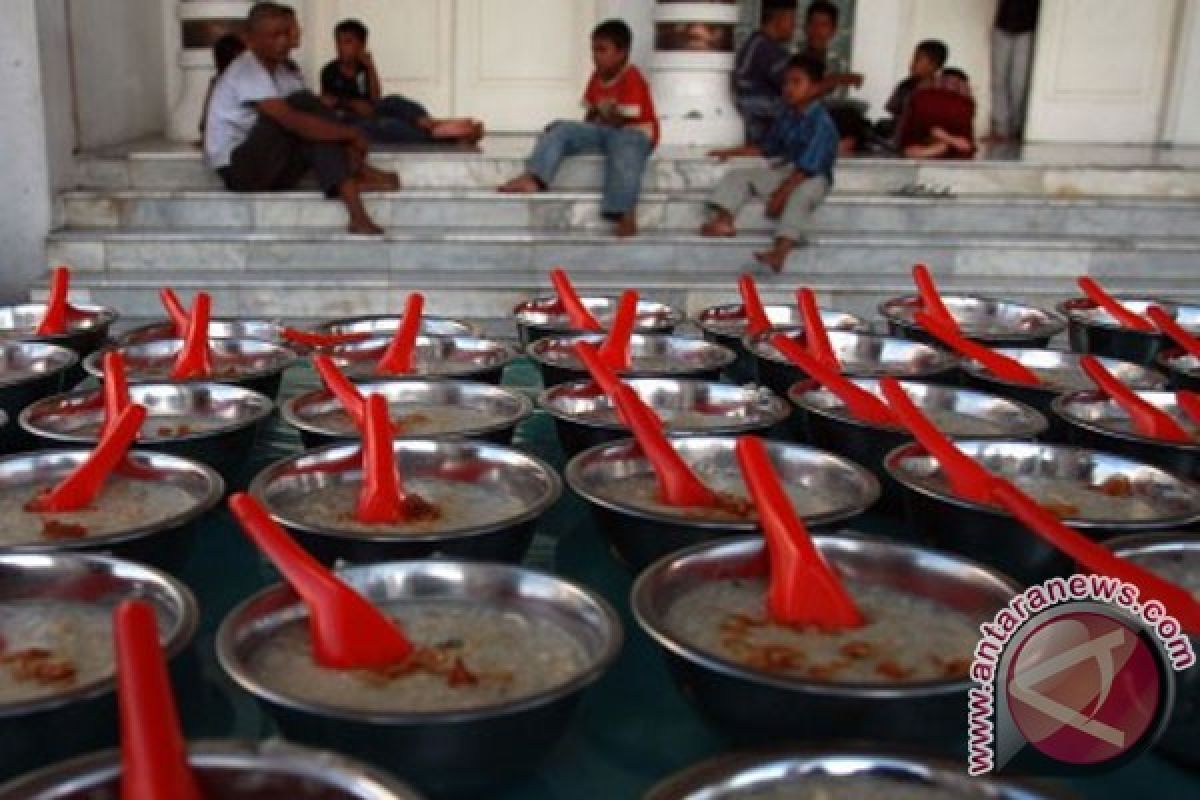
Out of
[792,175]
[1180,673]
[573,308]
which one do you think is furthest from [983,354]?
[792,175]

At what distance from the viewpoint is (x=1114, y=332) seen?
Result: 6.62ft

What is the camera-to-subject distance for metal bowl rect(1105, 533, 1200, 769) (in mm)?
818

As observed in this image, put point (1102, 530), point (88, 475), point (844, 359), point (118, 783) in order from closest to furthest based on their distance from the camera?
point (118, 783) → point (1102, 530) → point (88, 475) → point (844, 359)

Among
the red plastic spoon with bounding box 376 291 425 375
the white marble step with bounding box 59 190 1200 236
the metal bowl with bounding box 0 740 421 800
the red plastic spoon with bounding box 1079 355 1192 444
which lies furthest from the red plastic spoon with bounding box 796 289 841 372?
the white marble step with bounding box 59 190 1200 236

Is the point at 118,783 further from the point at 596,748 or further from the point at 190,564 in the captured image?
the point at 190,564

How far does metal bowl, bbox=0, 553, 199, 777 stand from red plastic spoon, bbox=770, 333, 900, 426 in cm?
84

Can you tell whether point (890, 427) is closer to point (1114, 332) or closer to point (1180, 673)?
point (1180, 673)

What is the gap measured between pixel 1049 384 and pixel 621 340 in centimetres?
64

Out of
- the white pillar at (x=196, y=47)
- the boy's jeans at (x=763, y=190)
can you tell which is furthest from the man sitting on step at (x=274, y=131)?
the boy's jeans at (x=763, y=190)

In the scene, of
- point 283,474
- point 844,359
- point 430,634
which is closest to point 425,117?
point 844,359

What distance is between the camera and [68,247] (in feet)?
13.2

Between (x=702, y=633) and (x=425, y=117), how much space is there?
4.39 meters

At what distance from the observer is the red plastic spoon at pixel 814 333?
1.78 meters

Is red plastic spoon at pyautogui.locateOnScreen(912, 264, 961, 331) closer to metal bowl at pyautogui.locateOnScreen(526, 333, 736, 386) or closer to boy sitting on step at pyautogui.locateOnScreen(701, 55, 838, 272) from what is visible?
metal bowl at pyautogui.locateOnScreen(526, 333, 736, 386)
